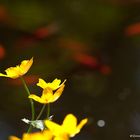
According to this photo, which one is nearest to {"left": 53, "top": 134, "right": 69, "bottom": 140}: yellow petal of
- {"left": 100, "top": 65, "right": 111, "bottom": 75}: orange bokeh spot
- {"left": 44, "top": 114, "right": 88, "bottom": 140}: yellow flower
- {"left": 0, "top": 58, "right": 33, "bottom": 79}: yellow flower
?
{"left": 44, "top": 114, "right": 88, "bottom": 140}: yellow flower

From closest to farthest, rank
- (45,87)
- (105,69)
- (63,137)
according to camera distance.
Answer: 1. (63,137)
2. (45,87)
3. (105,69)

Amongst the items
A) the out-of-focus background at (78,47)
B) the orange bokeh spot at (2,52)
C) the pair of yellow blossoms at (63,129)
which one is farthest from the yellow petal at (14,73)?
the orange bokeh spot at (2,52)

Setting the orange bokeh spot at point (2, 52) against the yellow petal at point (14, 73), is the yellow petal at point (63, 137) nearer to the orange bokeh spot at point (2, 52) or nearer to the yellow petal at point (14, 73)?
the yellow petal at point (14, 73)

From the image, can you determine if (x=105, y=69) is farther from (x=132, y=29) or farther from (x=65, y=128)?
(x=65, y=128)

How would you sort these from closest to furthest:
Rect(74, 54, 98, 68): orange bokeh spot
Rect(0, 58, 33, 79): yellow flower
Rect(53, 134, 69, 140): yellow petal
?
1. Rect(53, 134, 69, 140): yellow petal
2. Rect(0, 58, 33, 79): yellow flower
3. Rect(74, 54, 98, 68): orange bokeh spot

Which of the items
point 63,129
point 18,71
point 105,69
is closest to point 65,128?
point 63,129

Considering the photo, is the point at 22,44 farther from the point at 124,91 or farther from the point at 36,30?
the point at 124,91

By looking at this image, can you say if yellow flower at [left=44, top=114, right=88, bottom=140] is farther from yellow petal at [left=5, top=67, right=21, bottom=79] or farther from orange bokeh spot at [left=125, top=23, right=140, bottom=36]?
orange bokeh spot at [left=125, top=23, right=140, bottom=36]
